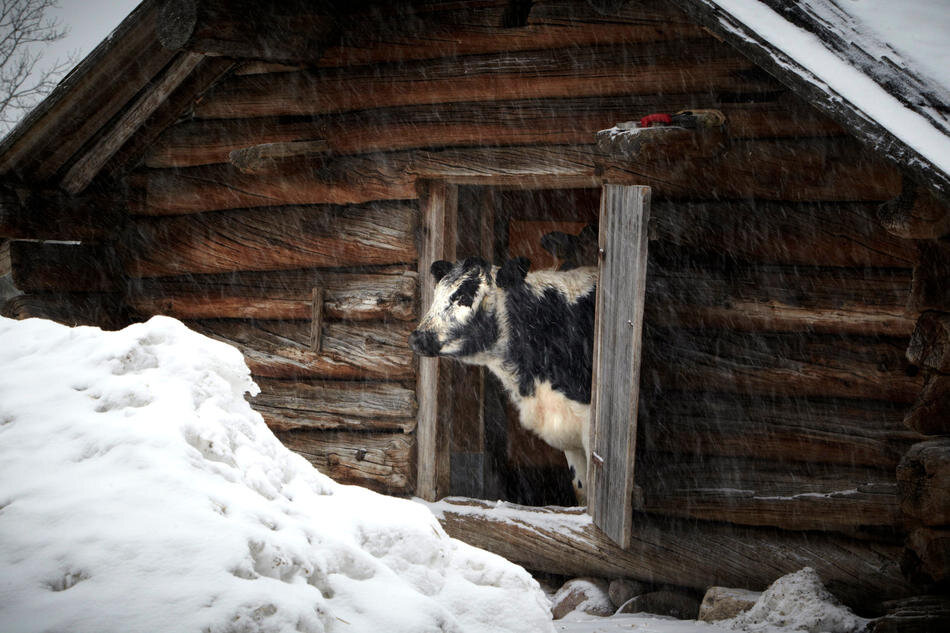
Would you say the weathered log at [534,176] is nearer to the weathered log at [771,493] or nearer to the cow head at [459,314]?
the cow head at [459,314]

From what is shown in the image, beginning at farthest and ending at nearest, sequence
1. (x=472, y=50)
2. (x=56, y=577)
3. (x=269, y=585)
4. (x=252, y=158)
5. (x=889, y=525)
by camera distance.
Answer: (x=252, y=158)
(x=472, y=50)
(x=889, y=525)
(x=269, y=585)
(x=56, y=577)

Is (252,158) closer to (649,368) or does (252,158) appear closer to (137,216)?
(137,216)

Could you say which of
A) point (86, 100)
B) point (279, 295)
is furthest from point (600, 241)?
point (86, 100)

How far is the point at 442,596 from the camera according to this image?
256 cm

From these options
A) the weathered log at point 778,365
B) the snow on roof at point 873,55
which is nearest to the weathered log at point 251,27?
the snow on roof at point 873,55

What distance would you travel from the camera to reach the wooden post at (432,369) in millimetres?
5816

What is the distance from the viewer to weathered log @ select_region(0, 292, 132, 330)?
6641 millimetres

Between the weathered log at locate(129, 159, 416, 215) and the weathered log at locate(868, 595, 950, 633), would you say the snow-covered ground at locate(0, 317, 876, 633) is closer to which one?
the weathered log at locate(868, 595, 950, 633)

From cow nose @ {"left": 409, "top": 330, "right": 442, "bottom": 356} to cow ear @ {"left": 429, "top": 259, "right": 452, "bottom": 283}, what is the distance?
47cm

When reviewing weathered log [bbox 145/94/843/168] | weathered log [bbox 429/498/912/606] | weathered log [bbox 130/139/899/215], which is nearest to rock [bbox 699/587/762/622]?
weathered log [bbox 429/498/912/606]

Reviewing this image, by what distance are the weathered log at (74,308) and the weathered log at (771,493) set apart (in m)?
4.63

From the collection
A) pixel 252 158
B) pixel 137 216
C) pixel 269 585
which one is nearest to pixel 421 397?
pixel 252 158

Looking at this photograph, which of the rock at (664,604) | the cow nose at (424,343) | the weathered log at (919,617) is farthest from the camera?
the cow nose at (424,343)

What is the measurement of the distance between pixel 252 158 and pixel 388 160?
0.95 meters
